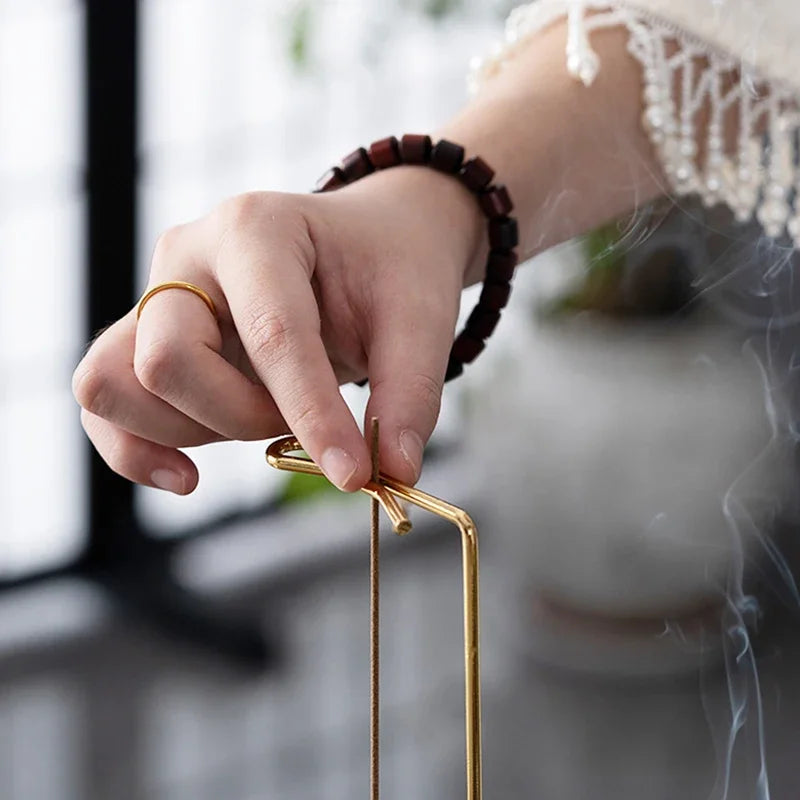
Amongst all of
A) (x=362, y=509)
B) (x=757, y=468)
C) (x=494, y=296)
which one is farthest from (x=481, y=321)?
(x=362, y=509)

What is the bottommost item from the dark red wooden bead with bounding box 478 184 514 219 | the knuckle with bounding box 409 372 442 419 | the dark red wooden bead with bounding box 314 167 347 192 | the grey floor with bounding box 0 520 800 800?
the grey floor with bounding box 0 520 800 800

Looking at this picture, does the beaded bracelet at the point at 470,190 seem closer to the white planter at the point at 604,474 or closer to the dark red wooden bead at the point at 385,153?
the dark red wooden bead at the point at 385,153

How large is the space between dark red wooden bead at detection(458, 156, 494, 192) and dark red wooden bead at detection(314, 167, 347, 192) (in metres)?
0.05

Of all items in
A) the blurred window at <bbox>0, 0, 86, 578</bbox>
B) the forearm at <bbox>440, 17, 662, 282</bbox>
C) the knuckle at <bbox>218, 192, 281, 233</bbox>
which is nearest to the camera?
the knuckle at <bbox>218, 192, 281, 233</bbox>

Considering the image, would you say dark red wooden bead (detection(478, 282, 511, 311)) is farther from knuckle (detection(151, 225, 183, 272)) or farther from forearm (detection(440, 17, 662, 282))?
knuckle (detection(151, 225, 183, 272))

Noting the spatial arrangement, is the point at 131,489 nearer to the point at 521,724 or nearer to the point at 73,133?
the point at 73,133

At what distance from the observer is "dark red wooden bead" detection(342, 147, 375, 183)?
1.58 feet

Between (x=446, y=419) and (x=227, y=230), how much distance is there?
91cm

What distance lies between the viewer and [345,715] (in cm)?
124

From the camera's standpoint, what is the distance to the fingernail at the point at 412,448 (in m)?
0.36

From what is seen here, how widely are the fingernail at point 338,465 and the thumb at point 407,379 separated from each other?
0.02m

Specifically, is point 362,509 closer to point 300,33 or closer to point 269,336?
point 300,33

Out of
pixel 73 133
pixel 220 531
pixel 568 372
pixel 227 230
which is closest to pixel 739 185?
pixel 227 230

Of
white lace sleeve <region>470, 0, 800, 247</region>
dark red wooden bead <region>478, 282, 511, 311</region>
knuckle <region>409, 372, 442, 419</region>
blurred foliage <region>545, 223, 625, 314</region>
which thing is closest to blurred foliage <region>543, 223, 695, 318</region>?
blurred foliage <region>545, 223, 625, 314</region>
